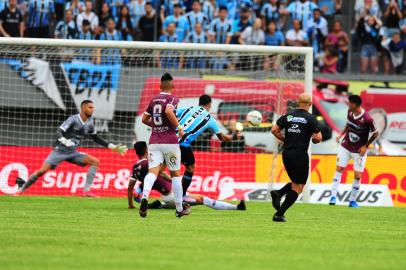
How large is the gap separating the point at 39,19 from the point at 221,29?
5.35 metres

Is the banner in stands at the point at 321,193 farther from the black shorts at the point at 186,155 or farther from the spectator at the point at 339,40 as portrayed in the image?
the spectator at the point at 339,40

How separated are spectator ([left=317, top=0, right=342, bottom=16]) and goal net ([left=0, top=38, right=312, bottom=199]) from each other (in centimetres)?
450

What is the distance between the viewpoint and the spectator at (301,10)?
32938mm

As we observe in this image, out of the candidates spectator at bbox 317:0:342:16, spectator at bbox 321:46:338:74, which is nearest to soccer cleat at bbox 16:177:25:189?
spectator at bbox 321:46:338:74

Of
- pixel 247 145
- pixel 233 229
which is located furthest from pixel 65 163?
pixel 233 229

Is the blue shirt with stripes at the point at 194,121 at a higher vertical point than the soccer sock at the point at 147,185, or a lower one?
A: higher

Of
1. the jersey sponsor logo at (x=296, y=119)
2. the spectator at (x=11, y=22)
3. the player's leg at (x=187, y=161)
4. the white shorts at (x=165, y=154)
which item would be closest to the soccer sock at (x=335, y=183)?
the player's leg at (x=187, y=161)

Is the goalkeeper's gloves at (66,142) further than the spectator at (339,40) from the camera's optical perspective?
No

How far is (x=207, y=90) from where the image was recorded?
28.7 meters

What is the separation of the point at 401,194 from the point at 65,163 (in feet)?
25.7

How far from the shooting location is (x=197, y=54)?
89.8 ft

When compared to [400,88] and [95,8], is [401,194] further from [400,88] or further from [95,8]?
[95,8]

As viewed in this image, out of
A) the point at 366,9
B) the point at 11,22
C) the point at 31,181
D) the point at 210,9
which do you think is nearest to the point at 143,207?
the point at 31,181

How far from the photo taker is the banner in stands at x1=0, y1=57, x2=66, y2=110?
2822cm
